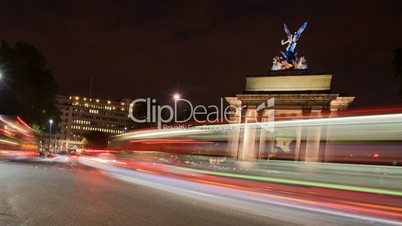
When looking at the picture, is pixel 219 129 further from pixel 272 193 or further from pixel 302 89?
pixel 302 89

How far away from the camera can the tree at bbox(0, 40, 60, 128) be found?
50.9m

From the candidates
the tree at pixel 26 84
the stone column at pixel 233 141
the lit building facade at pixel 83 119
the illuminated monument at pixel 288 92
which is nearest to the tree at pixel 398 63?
the illuminated monument at pixel 288 92

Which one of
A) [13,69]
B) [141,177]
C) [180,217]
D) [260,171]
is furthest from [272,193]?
[13,69]

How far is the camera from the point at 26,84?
54312 mm

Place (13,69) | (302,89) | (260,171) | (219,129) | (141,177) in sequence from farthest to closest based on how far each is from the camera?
(302,89) < (13,69) < (141,177) < (219,129) < (260,171)

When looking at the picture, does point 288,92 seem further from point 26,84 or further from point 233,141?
point 233,141

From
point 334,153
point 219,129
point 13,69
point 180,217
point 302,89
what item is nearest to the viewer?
point 180,217

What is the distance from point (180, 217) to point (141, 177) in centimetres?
1184

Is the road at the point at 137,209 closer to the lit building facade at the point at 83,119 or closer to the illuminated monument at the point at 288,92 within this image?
the illuminated monument at the point at 288,92

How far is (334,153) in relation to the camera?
11883mm

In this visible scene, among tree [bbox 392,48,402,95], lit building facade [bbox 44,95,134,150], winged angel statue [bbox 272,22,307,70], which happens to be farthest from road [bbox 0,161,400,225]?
lit building facade [bbox 44,95,134,150]

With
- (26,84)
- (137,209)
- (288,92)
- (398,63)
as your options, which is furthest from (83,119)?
(137,209)

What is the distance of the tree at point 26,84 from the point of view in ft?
167

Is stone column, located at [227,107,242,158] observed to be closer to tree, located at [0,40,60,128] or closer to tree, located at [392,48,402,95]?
tree, located at [392,48,402,95]
